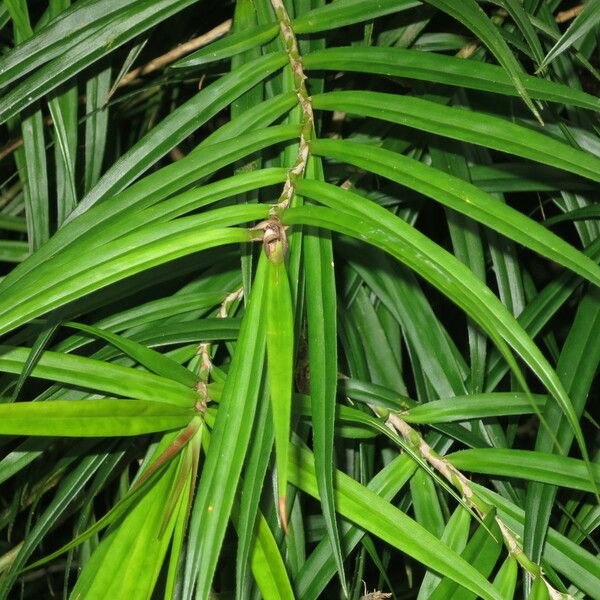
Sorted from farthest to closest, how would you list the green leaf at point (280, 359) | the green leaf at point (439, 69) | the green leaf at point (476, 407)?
the green leaf at point (476, 407) < the green leaf at point (439, 69) < the green leaf at point (280, 359)

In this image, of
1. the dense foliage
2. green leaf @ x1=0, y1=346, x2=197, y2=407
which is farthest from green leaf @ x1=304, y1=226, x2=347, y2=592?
green leaf @ x1=0, y1=346, x2=197, y2=407

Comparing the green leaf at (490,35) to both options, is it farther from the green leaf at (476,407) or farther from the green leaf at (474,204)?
the green leaf at (476,407)

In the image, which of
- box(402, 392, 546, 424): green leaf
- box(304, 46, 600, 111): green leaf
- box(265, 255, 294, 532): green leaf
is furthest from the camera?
box(402, 392, 546, 424): green leaf

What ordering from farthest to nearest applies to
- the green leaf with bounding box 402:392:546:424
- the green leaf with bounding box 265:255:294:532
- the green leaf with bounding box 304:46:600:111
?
1. the green leaf with bounding box 402:392:546:424
2. the green leaf with bounding box 304:46:600:111
3. the green leaf with bounding box 265:255:294:532

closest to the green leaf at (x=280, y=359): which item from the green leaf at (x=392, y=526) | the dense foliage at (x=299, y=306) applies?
the dense foliage at (x=299, y=306)

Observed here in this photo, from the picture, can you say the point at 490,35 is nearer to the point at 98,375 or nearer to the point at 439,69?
the point at 439,69

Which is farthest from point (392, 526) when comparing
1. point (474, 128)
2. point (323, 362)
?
point (474, 128)

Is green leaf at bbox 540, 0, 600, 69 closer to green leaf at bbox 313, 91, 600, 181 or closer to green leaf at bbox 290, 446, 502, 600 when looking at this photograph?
green leaf at bbox 313, 91, 600, 181

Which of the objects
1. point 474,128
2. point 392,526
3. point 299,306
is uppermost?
point 474,128

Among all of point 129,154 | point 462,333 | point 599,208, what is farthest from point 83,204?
point 462,333
